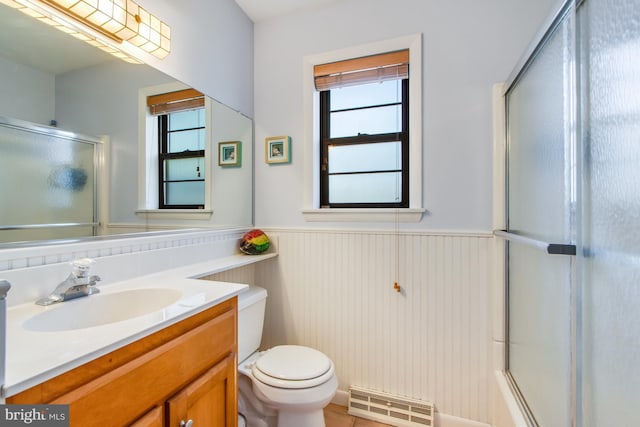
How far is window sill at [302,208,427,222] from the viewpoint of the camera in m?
1.58

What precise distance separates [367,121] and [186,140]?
1.09 m

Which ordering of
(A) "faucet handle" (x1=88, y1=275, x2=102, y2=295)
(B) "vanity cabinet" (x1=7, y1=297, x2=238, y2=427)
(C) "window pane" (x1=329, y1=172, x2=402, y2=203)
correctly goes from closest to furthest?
(B) "vanity cabinet" (x1=7, y1=297, x2=238, y2=427), (A) "faucet handle" (x1=88, y1=275, x2=102, y2=295), (C) "window pane" (x1=329, y1=172, x2=402, y2=203)

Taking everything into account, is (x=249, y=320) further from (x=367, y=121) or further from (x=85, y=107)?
(x=367, y=121)

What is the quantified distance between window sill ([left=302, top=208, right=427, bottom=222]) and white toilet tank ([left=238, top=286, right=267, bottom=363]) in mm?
555

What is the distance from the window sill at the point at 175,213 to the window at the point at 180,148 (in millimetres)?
23

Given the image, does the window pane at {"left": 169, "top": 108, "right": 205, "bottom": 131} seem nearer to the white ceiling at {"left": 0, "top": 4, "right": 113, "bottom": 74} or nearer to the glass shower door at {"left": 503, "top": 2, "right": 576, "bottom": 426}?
the white ceiling at {"left": 0, "top": 4, "right": 113, "bottom": 74}

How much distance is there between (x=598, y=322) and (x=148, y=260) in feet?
4.94

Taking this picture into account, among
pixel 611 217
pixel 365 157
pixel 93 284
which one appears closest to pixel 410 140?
pixel 365 157

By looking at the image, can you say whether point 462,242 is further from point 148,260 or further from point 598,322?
point 148,260

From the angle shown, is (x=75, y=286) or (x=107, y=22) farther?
(x=107, y=22)

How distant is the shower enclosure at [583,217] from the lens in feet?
1.96

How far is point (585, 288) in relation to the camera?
2.40 ft

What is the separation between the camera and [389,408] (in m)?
1.56

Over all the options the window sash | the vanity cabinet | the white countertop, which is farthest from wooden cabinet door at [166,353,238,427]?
the window sash
